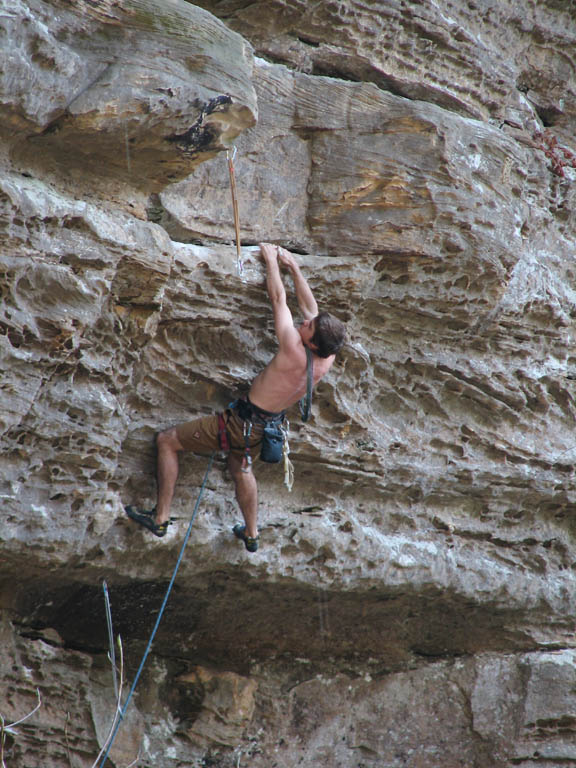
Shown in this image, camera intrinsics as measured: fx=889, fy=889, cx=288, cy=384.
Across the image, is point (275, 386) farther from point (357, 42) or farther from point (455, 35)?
point (455, 35)

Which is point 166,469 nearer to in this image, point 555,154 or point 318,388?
point 318,388

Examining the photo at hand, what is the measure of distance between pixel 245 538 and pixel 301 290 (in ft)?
4.74

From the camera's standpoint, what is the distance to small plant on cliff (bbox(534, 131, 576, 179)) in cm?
650

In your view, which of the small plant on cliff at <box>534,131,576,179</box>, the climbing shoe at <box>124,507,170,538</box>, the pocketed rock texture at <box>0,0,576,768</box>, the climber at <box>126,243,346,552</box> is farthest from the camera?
the small plant on cliff at <box>534,131,576,179</box>

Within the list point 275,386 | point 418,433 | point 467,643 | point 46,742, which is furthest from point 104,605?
point 467,643

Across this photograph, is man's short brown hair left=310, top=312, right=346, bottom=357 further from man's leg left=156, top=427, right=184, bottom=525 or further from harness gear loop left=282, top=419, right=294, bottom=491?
man's leg left=156, top=427, right=184, bottom=525

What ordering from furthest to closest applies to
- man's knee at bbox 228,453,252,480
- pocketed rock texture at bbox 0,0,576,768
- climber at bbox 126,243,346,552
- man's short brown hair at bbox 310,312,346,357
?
1. man's knee at bbox 228,453,252,480
2. climber at bbox 126,243,346,552
3. man's short brown hair at bbox 310,312,346,357
4. pocketed rock texture at bbox 0,0,576,768

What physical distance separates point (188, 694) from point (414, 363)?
2565mm

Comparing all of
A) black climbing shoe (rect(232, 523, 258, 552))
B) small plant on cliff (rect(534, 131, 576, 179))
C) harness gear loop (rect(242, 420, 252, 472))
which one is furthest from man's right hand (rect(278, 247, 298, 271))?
small plant on cliff (rect(534, 131, 576, 179))

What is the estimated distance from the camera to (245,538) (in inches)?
199

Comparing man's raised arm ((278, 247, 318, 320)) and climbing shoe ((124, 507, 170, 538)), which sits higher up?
man's raised arm ((278, 247, 318, 320))

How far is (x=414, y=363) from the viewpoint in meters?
5.82

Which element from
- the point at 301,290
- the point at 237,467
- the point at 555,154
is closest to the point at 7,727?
the point at 237,467

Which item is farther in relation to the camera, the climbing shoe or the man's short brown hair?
the climbing shoe
